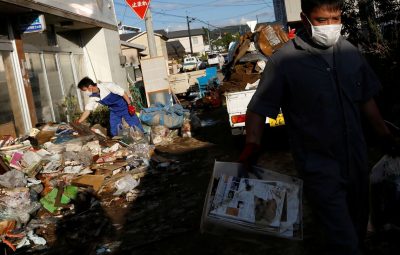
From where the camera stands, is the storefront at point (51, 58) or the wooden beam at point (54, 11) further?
the storefront at point (51, 58)

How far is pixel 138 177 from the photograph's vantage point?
7516 mm

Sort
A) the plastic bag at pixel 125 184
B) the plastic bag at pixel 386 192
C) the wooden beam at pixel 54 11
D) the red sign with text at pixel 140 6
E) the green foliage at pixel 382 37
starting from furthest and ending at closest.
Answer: the red sign with text at pixel 140 6 → the wooden beam at pixel 54 11 → the green foliage at pixel 382 37 → the plastic bag at pixel 125 184 → the plastic bag at pixel 386 192

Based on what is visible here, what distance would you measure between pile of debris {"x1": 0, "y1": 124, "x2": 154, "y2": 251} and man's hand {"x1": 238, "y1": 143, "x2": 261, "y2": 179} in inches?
123

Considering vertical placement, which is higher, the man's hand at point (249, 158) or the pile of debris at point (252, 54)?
the pile of debris at point (252, 54)

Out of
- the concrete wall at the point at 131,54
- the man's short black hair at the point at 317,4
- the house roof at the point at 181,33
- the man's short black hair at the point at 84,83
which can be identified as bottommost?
the man's short black hair at the point at 84,83

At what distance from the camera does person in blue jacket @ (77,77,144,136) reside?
935 centimetres

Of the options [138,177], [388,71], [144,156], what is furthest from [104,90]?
[388,71]

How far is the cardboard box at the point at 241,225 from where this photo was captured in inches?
116

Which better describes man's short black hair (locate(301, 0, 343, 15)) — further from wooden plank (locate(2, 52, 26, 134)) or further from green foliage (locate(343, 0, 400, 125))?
wooden plank (locate(2, 52, 26, 134))

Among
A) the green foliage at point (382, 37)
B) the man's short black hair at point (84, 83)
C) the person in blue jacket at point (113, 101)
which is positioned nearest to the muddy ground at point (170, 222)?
the person in blue jacket at point (113, 101)

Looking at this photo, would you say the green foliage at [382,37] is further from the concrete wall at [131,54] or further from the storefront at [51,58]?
the concrete wall at [131,54]

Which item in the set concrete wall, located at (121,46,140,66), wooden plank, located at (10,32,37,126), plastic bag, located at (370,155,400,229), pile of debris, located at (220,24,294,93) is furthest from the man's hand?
concrete wall, located at (121,46,140,66)

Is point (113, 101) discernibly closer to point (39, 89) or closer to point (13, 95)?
point (13, 95)

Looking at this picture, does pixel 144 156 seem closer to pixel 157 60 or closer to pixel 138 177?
pixel 138 177
